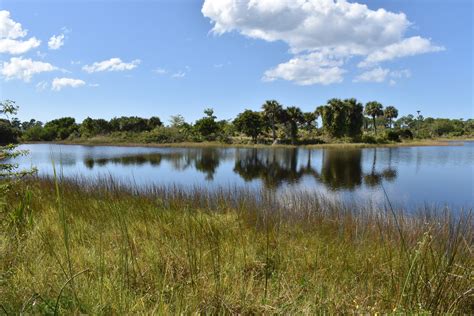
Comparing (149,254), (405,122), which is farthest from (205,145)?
(405,122)

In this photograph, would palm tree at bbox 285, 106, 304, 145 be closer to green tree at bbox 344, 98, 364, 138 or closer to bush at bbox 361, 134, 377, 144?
green tree at bbox 344, 98, 364, 138

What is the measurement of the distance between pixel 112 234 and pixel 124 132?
259ft

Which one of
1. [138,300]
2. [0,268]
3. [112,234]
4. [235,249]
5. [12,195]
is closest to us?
[138,300]

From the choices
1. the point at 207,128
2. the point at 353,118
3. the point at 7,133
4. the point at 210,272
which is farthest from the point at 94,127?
the point at 210,272

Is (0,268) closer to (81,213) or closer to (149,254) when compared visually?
(149,254)

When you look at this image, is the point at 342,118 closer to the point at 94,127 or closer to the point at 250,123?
the point at 250,123

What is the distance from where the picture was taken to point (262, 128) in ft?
209

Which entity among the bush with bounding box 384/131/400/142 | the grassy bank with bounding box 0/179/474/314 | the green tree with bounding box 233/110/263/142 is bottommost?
the grassy bank with bounding box 0/179/474/314

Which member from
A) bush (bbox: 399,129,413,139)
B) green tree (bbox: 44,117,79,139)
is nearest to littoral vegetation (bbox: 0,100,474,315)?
bush (bbox: 399,129,413,139)

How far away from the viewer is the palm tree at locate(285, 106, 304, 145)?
6162cm

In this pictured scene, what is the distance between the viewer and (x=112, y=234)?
14.5 ft

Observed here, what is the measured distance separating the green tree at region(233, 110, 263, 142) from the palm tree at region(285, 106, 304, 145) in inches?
218

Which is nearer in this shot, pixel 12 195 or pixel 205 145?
pixel 12 195

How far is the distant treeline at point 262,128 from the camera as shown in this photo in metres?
62.4
